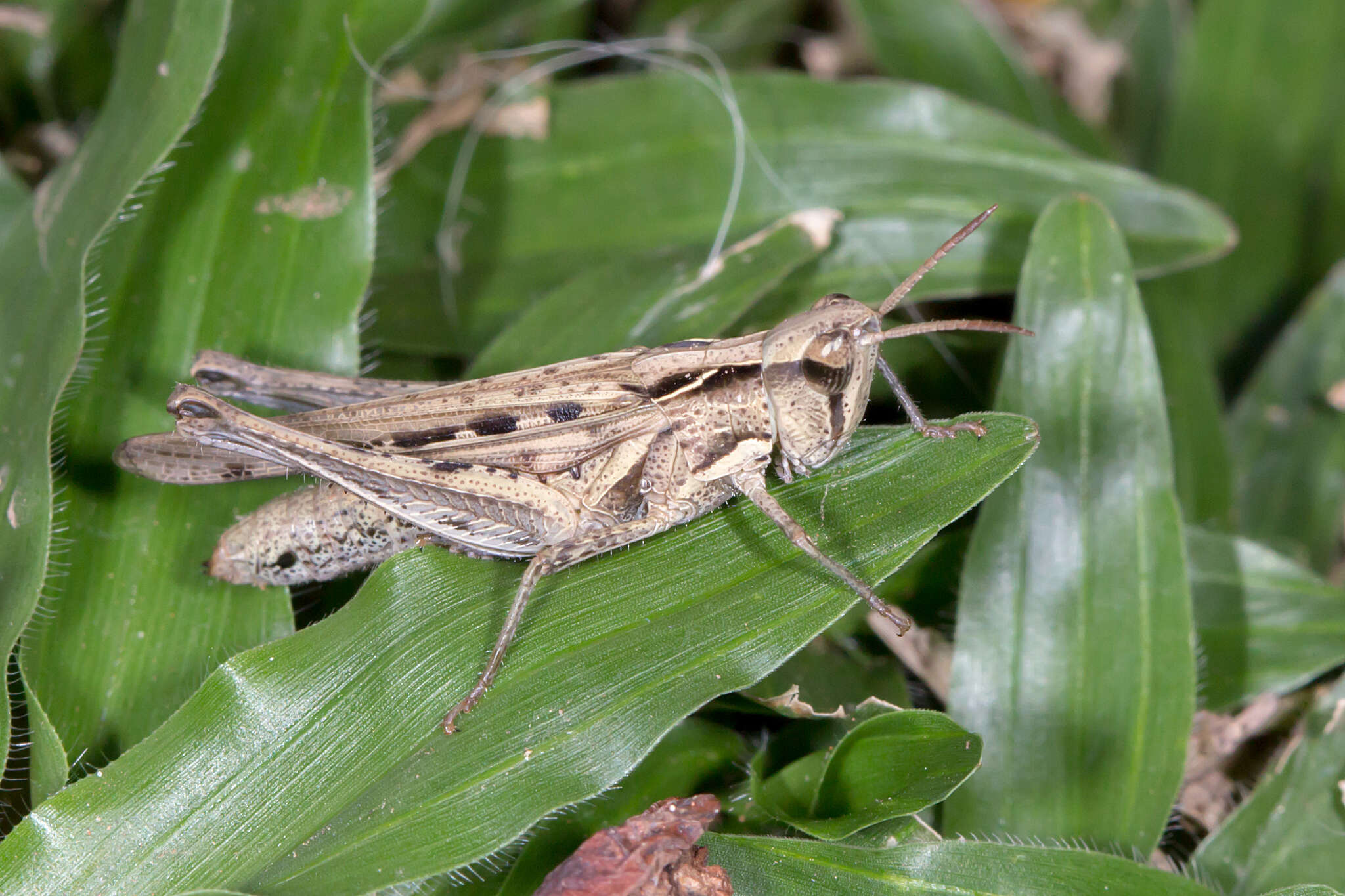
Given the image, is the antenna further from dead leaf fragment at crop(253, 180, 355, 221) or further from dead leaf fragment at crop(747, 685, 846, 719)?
dead leaf fragment at crop(253, 180, 355, 221)

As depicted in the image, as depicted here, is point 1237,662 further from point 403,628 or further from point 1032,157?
point 403,628

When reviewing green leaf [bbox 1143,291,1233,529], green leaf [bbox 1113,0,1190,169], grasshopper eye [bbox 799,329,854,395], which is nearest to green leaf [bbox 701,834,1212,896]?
grasshopper eye [bbox 799,329,854,395]

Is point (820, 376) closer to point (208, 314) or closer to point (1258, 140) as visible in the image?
point (208, 314)

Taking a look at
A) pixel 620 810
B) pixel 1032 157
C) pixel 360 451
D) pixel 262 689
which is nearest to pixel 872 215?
pixel 1032 157

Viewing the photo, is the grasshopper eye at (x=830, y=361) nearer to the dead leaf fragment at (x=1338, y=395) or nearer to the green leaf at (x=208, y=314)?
the green leaf at (x=208, y=314)

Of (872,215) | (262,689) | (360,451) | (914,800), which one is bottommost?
(914,800)

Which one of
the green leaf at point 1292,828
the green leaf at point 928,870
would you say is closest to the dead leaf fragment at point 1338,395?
the green leaf at point 1292,828
